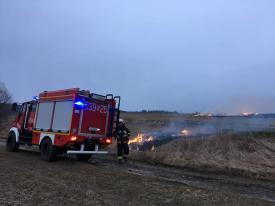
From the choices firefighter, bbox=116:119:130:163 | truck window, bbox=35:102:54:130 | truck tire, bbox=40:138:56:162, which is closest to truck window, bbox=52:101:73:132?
truck window, bbox=35:102:54:130

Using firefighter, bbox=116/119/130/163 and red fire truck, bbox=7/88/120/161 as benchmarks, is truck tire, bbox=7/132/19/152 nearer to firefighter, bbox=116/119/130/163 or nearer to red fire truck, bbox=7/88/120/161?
red fire truck, bbox=7/88/120/161

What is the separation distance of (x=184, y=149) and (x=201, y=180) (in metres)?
5.63

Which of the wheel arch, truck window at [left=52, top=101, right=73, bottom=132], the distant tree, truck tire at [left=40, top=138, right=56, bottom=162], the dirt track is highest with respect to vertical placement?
the distant tree

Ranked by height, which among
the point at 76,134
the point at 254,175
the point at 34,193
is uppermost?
the point at 76,134

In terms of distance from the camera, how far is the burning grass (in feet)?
52.6

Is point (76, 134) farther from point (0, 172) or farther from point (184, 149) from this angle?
point (184, 149)

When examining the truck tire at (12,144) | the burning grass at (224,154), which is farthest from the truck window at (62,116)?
the burning grass at (224,154)

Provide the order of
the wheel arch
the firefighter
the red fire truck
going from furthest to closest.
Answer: the firefighter
the wheel arch
the red fire truck

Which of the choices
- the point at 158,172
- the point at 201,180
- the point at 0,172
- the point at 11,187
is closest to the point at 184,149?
the point at 158,172

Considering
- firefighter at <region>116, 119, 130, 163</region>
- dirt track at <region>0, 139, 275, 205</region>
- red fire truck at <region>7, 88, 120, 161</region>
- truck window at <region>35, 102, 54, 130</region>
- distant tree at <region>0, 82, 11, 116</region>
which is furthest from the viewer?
distant tree at <region>0, 82, 11, 116</region>

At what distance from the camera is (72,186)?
10.4m

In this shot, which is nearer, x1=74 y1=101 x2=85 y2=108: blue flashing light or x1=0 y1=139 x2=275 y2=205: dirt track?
x1=0 y1=139 x2=275 y2=205: dirt track

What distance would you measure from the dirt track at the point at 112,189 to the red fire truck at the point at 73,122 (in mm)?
1941

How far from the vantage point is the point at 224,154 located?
58.0 feet
